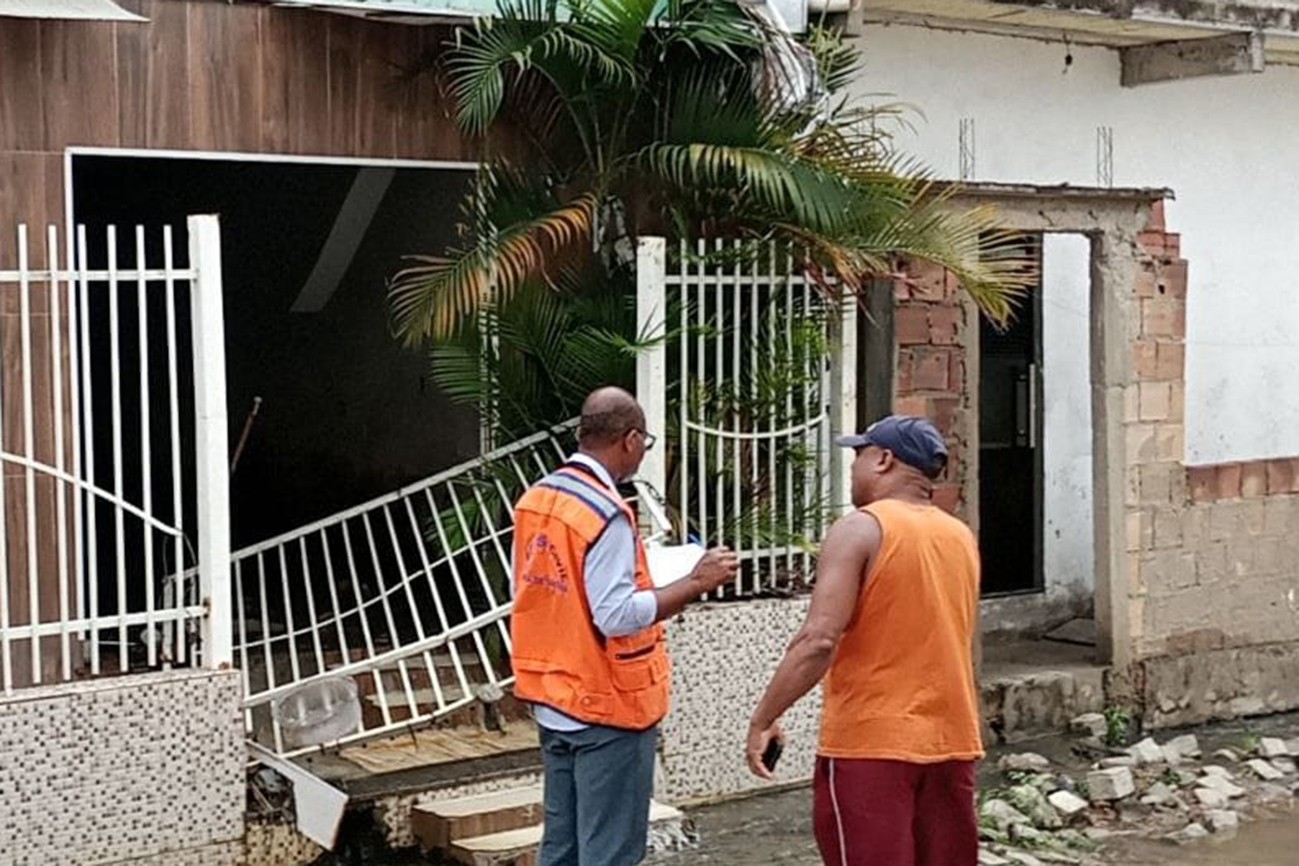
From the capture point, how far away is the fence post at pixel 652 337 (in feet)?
24.8

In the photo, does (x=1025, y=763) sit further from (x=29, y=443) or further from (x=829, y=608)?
(x=29, y=443)

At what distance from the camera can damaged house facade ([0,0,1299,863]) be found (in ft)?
21.2

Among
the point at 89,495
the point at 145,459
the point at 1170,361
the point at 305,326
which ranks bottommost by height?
the point at 89,495

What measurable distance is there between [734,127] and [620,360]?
1.07m

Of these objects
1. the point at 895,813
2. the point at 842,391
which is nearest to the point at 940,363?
the point at 842,391

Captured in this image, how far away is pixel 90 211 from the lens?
11.9m

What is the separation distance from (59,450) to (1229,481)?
20.6ft

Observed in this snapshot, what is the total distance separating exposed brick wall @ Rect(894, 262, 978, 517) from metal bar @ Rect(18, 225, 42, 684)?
13.2 feet

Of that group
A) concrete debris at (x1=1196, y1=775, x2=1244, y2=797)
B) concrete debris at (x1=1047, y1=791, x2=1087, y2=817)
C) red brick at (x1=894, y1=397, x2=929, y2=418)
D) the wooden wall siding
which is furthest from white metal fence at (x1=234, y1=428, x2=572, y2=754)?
concrete debris at (x1=1196, y1=775, x2=1244, y2=797)

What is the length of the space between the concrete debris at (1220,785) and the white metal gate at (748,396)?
2.15m

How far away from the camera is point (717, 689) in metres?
7.83

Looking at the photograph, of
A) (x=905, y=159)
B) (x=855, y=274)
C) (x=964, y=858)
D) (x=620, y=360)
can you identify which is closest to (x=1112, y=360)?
(x=905, y=159)

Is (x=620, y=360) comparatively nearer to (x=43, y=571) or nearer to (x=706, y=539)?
(x=706, y=539)

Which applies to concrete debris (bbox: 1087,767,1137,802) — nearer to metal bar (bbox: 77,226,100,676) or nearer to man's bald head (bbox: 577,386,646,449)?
man's bald head (bbox: 577,386,646,449)
